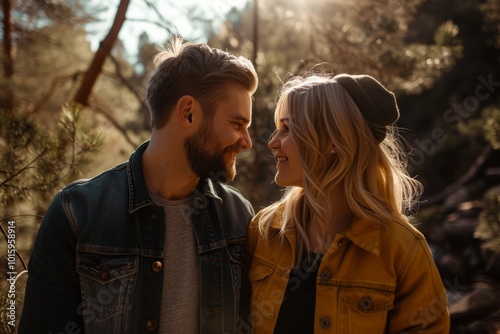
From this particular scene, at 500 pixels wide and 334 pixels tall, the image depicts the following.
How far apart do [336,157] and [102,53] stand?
2.15 meters

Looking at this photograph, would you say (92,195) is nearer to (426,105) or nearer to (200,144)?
(200,144)

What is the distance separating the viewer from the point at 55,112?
5.35 meters

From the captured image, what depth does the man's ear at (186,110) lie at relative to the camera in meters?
1.91

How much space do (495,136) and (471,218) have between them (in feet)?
9.79

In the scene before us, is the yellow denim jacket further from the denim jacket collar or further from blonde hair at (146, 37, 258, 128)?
blonde hair at (146, 37, 258, 128)

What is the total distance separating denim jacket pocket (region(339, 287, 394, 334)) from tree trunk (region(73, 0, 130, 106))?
245 cm

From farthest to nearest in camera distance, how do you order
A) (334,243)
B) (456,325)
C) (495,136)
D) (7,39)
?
(7,39)
(456,325)
(495,136)
(334,243)

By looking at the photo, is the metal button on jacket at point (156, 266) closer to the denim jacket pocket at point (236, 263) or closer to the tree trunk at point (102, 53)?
the denim jacket pocket at point (236, 263)

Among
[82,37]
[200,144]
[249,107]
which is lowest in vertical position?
[200,144]

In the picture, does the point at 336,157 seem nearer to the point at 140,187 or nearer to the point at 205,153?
the point at 205,153

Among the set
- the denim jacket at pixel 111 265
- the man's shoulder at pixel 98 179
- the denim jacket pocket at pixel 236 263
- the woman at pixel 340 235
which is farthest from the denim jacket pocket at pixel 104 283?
the woman at pixel 340 235

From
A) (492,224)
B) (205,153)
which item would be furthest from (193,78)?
(492,224)

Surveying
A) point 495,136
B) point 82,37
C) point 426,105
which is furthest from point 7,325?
point 426,105

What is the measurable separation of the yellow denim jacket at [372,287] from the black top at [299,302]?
3cm
